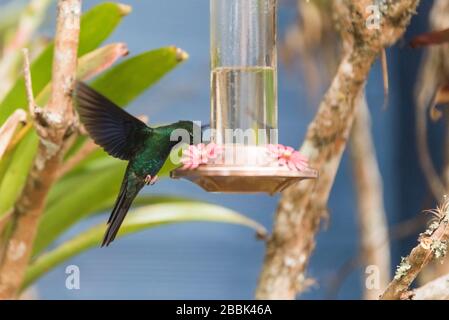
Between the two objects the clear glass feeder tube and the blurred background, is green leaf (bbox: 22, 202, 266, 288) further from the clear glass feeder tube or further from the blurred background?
the blurred background

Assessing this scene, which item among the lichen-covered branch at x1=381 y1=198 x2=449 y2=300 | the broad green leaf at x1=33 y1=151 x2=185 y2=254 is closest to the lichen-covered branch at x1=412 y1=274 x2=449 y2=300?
the lichen-covered branch at x1=381 y1=198 x2=449 y2=300

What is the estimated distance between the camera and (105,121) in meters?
1.72

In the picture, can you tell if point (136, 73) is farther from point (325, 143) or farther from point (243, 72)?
point (325, 143)

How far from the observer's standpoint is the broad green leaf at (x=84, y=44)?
211 cm

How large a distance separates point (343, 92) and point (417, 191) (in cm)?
249

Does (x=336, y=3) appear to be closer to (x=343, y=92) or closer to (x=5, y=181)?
(x=343, y=92)

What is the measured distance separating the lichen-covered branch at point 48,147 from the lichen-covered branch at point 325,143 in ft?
2.04

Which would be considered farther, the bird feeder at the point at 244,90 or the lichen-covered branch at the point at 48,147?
the lichen-covered branch at the point at 48,147

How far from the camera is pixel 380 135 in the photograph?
4.86 meters

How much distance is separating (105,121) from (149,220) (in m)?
0.68

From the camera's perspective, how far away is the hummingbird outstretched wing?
1691mm

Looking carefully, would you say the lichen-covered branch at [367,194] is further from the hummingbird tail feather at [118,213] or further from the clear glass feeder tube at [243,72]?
the hummingbird tail feather at [118,213]

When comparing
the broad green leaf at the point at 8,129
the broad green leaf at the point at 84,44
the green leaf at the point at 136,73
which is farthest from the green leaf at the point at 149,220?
the broad green leaf at the point at 8,129

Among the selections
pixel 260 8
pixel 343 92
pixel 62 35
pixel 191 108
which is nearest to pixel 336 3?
pixel 343 92
